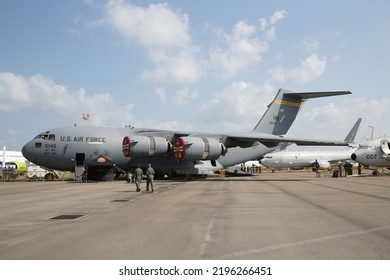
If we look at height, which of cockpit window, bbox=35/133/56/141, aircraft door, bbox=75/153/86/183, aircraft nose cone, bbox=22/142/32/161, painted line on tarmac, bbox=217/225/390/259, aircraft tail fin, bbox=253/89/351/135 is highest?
aircraft tail fin, bbox=253/89/351/135

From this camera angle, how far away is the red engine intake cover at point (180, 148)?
1228 inches

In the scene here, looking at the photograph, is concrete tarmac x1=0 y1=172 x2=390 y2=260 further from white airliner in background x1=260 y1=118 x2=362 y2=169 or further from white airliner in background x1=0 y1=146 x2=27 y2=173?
white airliner in background x1=0 y1=146 x2=27 y2=173

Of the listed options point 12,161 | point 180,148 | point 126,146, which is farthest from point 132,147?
point 12,161

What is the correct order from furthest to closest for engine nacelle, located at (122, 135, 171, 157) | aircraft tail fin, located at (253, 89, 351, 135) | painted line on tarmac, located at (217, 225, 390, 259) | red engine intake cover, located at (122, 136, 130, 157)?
aircraft tail fin, located at (253, 89, 351, 135) < red engine intake cover, located at (122, 136, 130, 157) < engine nacelle, located at (122, 135, 171, 157) < painted line on tarmac, located at (217, 225, 390, 259)

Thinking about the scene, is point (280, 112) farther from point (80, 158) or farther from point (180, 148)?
point (80, 158)

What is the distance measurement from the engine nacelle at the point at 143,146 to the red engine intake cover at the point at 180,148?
0.95 meters

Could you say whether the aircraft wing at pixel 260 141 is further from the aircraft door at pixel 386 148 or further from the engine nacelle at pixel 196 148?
the aircraft door at pixel 386 148

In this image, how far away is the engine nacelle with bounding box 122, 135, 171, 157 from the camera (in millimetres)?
30734

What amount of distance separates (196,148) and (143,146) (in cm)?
423

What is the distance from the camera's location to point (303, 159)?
241 ft

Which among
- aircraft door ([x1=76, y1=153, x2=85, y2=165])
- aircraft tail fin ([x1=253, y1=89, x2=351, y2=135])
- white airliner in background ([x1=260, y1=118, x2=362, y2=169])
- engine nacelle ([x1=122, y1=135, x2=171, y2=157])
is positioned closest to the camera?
engine nacelle ([x1=122, y1=135, x2=171, y2=157])

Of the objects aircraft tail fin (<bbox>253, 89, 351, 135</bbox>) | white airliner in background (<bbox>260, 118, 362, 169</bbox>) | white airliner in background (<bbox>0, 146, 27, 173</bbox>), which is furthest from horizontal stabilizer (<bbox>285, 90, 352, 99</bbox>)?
white airliner in background (<bbox>0, 146, 27, 173</bbox>)

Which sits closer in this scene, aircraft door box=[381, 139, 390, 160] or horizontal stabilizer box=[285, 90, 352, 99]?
horizontal stabilizer box=[285, 90, 352, 99]
